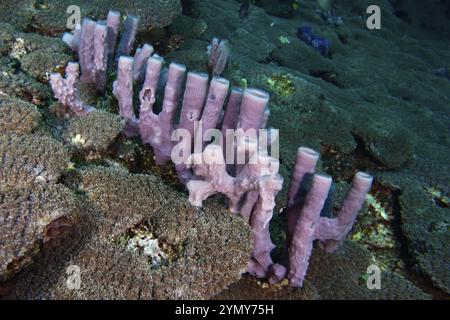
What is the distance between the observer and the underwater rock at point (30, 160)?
6.64 feet

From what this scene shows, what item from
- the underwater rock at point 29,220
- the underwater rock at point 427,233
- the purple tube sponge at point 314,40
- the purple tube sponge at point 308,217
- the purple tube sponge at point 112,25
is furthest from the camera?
the purple tube sponge at point 314,40

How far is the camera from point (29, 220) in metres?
1.84

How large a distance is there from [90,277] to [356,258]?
6.33 ft

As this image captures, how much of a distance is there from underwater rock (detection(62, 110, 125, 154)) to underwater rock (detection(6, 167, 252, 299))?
331 mm

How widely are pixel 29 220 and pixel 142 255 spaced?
2.04 feet

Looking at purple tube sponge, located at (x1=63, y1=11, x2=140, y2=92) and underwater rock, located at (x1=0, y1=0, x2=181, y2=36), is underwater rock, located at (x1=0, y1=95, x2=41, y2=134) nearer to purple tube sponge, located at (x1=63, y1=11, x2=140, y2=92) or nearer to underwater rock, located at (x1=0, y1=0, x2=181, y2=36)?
purple tube sponge, located at (x1=63, y1=11, x2=140, y2=92)

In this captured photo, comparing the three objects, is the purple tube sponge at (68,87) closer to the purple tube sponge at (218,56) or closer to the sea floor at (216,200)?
the sea floor at (216,200)

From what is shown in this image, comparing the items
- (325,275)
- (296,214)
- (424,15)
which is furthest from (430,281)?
(424,15)

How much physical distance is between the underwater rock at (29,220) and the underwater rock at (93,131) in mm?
611

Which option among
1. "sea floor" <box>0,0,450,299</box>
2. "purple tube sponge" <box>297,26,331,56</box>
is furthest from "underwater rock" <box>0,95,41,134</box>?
"purple tube sponge" <box>297,26,331,56</box>

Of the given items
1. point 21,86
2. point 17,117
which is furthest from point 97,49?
point 17,117

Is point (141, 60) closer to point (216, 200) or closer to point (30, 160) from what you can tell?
point (30, 160)

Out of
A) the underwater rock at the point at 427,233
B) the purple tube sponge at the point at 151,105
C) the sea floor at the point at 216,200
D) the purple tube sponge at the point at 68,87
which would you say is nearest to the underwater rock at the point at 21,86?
the sea floor at the point at 216,200

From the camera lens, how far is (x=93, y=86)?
3.22m
